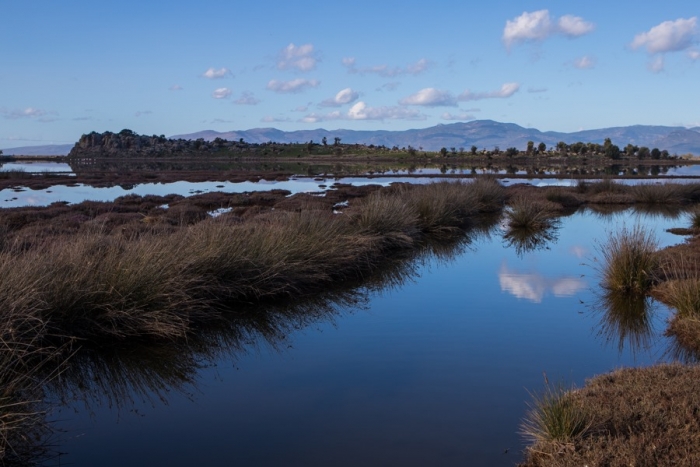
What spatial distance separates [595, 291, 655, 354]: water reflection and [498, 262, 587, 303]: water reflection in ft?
3.03

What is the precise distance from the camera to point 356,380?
330 inches

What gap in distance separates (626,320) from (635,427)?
583 centimetres

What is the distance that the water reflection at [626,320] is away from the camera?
10.1 meters

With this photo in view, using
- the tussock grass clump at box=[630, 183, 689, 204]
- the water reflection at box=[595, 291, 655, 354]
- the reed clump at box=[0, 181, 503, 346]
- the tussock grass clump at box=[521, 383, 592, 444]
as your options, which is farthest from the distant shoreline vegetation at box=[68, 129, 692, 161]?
the tussock grass clump at box=[521, 383, 592, 444]

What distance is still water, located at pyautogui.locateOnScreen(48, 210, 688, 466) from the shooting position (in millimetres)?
6500

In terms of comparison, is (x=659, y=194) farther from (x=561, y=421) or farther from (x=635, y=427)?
(x=561, y=421)

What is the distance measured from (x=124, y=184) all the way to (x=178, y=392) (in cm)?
4467

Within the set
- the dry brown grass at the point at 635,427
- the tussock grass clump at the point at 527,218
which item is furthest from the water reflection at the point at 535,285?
the tussock grass clump at the point at 527,218

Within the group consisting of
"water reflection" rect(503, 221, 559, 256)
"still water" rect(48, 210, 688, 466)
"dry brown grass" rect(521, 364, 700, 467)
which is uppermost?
"dry brown grass" rect(521, 364, 700, 467)

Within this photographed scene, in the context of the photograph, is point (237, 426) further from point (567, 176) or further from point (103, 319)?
point (567, 176)

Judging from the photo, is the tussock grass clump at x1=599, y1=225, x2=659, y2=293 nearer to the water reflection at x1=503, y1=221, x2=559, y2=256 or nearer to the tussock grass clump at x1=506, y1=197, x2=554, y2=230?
the water reflection at x1=503, y1=221, x2=559, y2=256

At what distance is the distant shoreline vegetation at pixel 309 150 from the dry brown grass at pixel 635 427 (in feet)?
314

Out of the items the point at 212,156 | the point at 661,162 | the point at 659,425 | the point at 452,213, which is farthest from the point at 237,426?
the point at 212,156

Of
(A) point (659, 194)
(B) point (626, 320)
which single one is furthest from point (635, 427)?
(A) point (659, 194)
